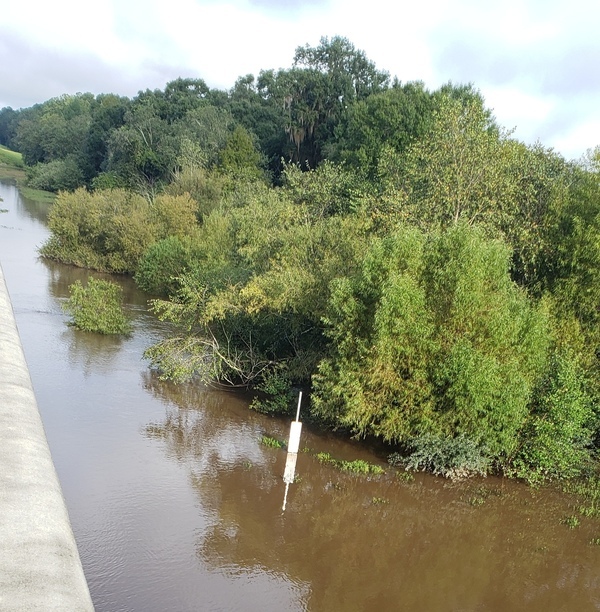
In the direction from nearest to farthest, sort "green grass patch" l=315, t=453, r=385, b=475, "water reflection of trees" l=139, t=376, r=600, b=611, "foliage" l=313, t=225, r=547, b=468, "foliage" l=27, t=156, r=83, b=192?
"water reflection of trees" l=139, t=376, r=600, b=611
"foliage" l=313, t=225, r=547, b=468
"green grass patch" l=315, t=453, r=385, b=475
"foliage" l=27, t=156, r=83, b=192

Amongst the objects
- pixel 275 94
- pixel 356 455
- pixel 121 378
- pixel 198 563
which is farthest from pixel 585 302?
pixel 275 94

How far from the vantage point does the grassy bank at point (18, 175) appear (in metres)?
85.8

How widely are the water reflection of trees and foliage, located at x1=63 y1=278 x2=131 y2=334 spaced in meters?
11.1

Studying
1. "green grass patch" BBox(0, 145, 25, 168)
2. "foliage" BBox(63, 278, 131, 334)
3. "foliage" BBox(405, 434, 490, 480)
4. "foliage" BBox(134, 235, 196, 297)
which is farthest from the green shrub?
"green grass patch" BBox(0, 145, 25, 168)

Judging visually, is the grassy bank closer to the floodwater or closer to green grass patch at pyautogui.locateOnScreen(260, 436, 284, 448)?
the floodwater

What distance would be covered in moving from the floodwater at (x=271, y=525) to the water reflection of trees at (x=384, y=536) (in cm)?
Answer: 4

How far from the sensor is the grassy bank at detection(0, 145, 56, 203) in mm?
85750

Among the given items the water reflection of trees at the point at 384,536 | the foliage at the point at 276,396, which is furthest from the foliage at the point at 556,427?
the foliage at the point at 276,396

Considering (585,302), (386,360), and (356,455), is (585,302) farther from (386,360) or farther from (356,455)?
(356,455)

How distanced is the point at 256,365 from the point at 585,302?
1135 cm

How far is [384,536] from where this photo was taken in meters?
14.9

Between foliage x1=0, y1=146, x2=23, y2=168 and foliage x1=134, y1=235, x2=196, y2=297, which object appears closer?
foliage x1=134, y1=235, x2=196, y2=297

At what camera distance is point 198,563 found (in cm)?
1274

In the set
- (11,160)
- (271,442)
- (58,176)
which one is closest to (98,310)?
(271,442)
